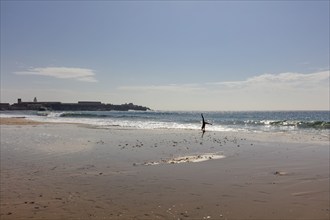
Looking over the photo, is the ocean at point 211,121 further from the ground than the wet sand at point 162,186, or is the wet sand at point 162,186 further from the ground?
the ocean at point 211,121

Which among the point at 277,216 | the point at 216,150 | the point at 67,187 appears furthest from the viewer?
the point at 216,150

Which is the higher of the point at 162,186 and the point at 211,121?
the point at 211,121

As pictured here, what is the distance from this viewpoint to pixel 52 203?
8.84 meters

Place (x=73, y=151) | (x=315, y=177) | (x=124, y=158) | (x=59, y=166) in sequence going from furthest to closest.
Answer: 1. (x=73, y=151)
2. (x=124, y=158)
3. (x=59, y=166)
4. (x=315, y=177)

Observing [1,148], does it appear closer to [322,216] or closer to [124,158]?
[124,158]

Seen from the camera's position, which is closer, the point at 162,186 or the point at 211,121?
the point at 162,186

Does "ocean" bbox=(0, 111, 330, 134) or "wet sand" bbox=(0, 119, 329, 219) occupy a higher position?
"ocean" bbox=(0, 111, 330, 134)

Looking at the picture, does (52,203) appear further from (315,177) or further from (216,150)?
(216,150)

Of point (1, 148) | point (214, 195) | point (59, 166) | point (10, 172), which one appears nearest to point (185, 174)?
point (214, 195)

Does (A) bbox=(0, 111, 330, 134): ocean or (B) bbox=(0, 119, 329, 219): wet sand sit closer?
(B) bbox=(0, 119, 329, 219): wet sand

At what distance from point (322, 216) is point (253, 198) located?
1843 mm

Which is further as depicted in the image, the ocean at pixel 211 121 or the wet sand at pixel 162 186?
the ocean at pixel 211 121

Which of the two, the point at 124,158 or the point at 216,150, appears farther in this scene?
the point at 216,150

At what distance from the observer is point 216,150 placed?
2017 cm
